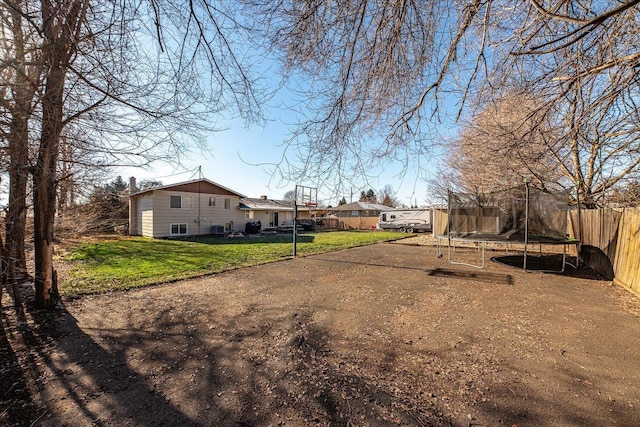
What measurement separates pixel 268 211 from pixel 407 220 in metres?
12.4

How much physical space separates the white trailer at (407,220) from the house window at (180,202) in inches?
650

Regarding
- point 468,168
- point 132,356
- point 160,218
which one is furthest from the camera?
point 160,218

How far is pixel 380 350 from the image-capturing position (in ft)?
9.75

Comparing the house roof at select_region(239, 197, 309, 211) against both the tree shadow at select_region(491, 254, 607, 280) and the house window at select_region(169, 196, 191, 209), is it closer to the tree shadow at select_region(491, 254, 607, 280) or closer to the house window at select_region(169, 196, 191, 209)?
the house window at select_region(169, 196, 191, 209)

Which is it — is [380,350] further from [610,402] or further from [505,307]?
[505,307]

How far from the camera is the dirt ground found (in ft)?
6.67

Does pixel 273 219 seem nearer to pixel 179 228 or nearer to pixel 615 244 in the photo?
pixel 179 228

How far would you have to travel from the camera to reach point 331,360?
2770 millimetres

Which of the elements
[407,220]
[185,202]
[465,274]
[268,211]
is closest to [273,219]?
[268,211]

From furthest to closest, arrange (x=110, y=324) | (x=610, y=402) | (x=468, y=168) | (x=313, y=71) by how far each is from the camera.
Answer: (x=468, y=168), (x=110, y=324), (x=313, y=71), (x=610, y=402)

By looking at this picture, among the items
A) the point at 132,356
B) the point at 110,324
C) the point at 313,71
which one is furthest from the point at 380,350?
the point at 110,324

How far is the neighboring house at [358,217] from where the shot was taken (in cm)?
2920

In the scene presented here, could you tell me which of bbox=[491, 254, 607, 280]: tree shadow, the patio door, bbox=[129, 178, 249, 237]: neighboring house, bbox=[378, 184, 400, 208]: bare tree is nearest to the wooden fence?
bbox=[491, 254, 607, 280]: tree shadow

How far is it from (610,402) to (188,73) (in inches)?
192
